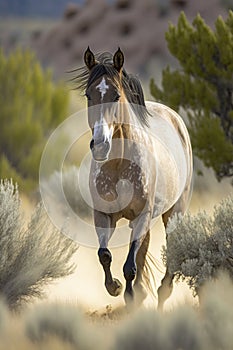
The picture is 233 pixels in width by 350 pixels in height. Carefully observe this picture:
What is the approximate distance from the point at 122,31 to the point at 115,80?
36.4 metres

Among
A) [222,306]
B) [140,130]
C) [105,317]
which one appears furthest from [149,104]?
[222,306]

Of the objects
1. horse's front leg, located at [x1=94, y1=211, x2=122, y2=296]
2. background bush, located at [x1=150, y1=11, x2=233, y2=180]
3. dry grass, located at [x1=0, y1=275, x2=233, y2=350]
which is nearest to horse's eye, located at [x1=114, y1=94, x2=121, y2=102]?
horse's front leg, located at [x1=94, y1=211, x2=122, y2=296]

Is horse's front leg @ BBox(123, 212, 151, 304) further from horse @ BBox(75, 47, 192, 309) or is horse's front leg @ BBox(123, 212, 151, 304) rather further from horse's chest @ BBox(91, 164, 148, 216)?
horse's chest @ BBox(91, 164, 148, 216)

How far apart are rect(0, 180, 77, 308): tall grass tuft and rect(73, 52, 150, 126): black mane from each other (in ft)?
3.97

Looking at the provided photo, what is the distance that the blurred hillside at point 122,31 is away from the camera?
131 ft

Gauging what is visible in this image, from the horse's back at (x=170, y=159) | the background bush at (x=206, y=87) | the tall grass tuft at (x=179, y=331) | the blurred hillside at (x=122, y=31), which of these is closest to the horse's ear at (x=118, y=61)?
the horse's back at (x=170, y=159)

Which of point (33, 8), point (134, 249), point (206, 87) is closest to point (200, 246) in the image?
point (134, 249)

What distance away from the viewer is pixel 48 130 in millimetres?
16562

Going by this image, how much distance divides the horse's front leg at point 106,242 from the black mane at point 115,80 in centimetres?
90

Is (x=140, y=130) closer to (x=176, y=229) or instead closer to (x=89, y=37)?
(x=176, y=229)

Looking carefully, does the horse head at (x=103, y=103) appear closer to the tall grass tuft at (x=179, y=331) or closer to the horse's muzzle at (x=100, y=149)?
the horse's muzzle at (x=100, y=149)

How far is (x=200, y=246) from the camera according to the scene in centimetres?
668

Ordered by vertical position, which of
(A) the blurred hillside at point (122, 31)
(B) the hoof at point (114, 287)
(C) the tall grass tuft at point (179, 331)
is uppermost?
(A) the blurred hillside at point (122, 31)

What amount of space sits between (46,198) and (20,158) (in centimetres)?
333
